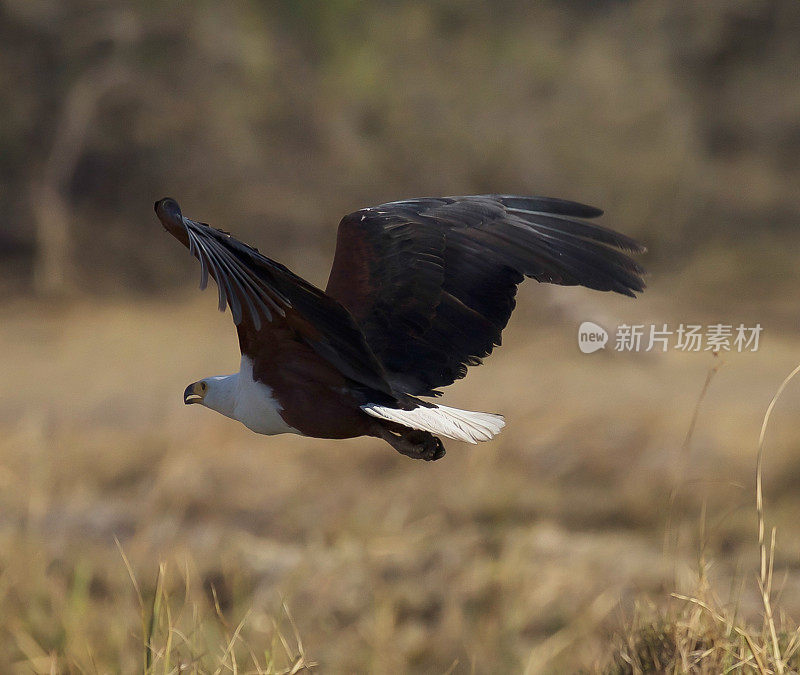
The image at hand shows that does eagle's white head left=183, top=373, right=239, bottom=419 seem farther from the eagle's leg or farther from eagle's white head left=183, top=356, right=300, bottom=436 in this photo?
the eagle's leg

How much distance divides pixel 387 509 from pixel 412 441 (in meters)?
4.64

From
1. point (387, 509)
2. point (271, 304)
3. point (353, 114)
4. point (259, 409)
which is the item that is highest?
point (353, 114)

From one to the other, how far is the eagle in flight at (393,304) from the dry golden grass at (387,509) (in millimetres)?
548

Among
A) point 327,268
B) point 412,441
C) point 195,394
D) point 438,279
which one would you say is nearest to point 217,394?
point 195,394

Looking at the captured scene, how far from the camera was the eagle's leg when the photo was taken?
173 cm

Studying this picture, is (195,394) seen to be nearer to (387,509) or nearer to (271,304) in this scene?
(271,304)

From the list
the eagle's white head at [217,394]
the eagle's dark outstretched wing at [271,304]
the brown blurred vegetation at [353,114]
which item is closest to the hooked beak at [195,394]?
the eagle's white head at [217,394]

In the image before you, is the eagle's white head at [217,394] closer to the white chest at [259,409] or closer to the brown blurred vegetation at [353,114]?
the white chest at [259,409]

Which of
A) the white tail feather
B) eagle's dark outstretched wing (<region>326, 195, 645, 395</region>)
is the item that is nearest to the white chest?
the white tail feather

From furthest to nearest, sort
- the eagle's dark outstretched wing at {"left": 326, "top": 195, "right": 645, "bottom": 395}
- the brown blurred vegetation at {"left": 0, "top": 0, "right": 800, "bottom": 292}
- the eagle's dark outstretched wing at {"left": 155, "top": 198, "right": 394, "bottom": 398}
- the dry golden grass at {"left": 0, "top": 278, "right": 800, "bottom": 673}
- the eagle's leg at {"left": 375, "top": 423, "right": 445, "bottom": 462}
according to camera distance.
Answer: the brown blurred vegetation at {"left": 0, "top": 0, "right": 800, "bottom": 292} < the dry golden grass at {"left": 0, "top": 278, "right": 800, "bottom": 673} < the eagle's dark outstretched wing at {"left": 326, "top": 195, "right": 645, "bottom": 395} < the eagle's leg at {"left": 375, "top": 423, "right": 445, "bottom": 462} < the eagle's dark outstretched wing at {"left": 155, "top": 198, "right": 394, "bottom": 398}

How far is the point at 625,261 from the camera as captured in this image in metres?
2.01

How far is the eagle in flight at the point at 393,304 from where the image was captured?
1606mm

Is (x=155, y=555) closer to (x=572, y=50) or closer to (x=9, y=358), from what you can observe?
(x=9, y=358)

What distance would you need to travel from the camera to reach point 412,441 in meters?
1.75
